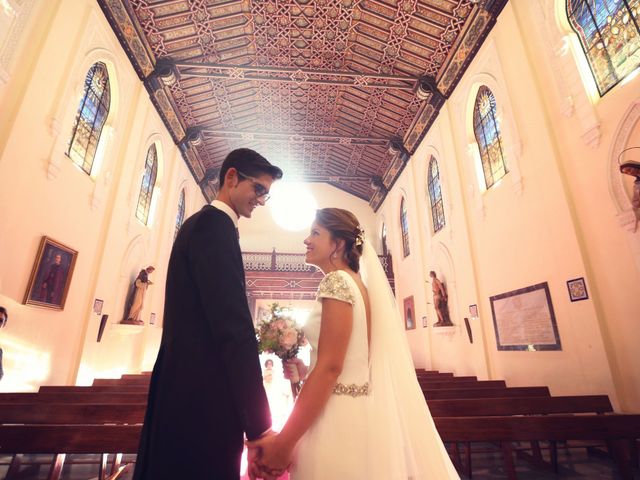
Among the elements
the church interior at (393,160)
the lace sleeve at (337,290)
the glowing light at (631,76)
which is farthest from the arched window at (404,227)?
the lace sleeve at (337,290)

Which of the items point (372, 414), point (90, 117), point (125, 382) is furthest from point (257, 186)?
point (90, 117)

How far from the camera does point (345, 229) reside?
1.84m

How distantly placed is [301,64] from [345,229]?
8.36 m

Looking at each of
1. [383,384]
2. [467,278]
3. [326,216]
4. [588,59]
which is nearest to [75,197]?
[326,216]

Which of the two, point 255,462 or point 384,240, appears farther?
point 384,240

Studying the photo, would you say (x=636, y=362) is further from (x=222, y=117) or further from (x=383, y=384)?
(x=222, y=117)

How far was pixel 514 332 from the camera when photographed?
19.0 ft

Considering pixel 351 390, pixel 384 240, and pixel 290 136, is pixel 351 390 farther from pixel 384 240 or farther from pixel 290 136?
pixel 384 240

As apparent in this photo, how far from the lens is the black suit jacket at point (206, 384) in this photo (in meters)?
1.18

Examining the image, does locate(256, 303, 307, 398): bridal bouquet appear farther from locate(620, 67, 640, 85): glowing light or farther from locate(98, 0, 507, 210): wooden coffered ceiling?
locate(98, 0, 507, 210): wooden coffered ceiling

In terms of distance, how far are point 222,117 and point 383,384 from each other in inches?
420

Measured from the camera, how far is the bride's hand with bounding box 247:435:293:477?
1.21 m

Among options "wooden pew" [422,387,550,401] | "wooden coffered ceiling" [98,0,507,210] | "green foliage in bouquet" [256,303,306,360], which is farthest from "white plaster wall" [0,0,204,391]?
"wooden pew" [422,387,550,401]

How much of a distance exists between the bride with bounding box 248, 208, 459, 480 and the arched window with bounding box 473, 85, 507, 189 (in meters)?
5.71
